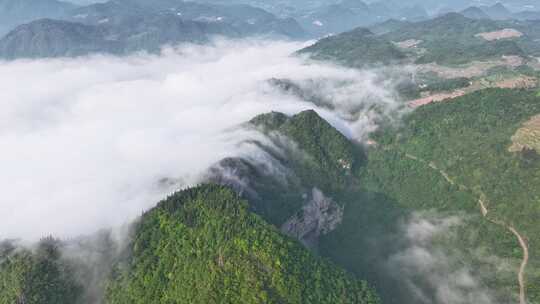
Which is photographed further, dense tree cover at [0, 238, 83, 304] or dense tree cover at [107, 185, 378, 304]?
dense tree cover at [0, 238, 83, 304]

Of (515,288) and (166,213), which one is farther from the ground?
(166,213)

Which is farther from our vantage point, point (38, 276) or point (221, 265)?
point (38, 276)

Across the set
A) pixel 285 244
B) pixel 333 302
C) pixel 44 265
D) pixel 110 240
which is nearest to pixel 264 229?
pixel 285 244

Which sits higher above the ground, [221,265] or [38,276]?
[221,265]

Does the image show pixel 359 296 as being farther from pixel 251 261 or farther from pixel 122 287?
pixel 122 287
